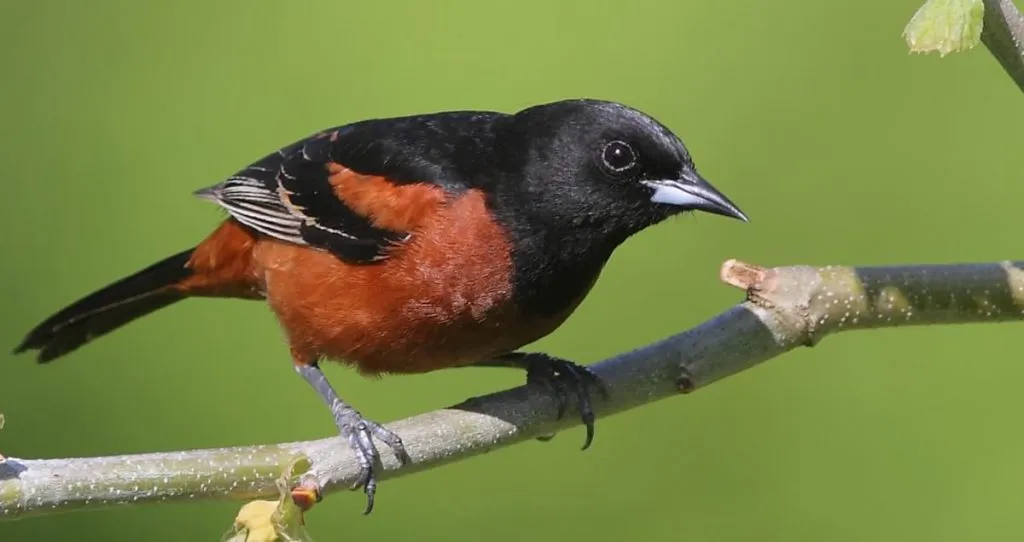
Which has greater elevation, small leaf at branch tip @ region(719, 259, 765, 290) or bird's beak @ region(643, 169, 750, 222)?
bird's beak @ region(643, 169, 750, 222)

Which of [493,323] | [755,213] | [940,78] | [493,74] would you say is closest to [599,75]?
[493,74]

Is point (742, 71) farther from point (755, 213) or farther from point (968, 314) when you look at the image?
point (968, 314)

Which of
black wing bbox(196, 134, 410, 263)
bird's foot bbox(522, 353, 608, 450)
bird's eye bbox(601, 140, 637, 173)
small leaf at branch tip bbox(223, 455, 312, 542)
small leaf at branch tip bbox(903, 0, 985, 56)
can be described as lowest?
small leaf at branch tip bbox(223, 455, 312, 542)

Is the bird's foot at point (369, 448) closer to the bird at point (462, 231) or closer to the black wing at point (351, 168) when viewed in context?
the bird at point (462, 231)

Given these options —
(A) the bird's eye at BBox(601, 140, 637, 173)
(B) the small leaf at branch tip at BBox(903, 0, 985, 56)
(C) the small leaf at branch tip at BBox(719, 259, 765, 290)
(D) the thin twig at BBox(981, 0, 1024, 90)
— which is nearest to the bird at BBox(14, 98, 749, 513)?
(A) the bird's eye at BBox(601, 140, 637, 173)

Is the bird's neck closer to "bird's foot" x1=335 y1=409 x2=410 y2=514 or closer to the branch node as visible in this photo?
"bird's foot" x1=335 y1=409 x2=410 y2=514

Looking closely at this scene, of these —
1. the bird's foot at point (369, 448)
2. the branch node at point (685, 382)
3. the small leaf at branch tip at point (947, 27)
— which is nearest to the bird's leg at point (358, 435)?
the bird's foot at point (369, 448)

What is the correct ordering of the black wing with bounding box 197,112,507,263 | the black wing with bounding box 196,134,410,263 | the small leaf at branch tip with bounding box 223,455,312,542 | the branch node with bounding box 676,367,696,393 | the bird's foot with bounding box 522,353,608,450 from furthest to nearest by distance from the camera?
1. the black wing with bounding box 196,134,410,263
2. the black wing with bounding box 197,112,507,263
3. the bird's foot with bounding box 522,353,608,450
4. the branch node with bounding box 676,367,696,393
5. the small leaf at branch tip with bounding box 223,455,312,542
